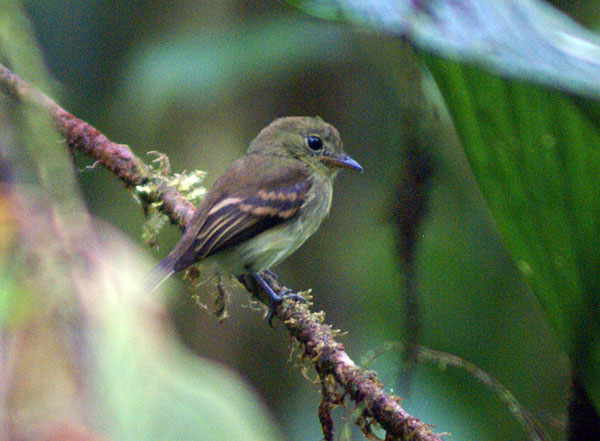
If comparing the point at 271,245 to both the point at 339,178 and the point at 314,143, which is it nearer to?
the point at 314,143

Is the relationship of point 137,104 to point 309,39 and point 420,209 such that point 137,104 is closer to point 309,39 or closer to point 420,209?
point 309,39

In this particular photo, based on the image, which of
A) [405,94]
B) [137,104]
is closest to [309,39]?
[137,104]

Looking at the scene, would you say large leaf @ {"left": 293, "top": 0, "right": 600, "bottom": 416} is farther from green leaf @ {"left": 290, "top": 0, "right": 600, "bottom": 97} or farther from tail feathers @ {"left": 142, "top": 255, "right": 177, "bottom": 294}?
tail feathers @ {"left": 142, "top": 255, "right": 177, "bottom": 294}

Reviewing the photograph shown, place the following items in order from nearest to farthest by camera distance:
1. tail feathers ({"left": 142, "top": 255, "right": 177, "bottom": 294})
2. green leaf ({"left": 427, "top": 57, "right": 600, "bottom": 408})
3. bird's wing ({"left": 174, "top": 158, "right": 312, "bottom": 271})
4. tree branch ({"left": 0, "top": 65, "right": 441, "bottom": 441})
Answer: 1. green leaf ({"left": 427, "top": 57, "right": 600, "bottom": 408})
2. tree branch ({"left": 0, "top": 65, "right": 441, "bottom": 441})
3. tail feathers ({"left": 142, "top": 255, "right": 177, "bottom": 294})
4. bird's wing ({"left": 174, "top": 158, "right": 312, "bottom": 271})

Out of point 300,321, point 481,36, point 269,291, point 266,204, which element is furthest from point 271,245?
point 481,36

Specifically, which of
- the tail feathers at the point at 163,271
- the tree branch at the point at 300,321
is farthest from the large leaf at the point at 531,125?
the tail feathers at the point at 163,271

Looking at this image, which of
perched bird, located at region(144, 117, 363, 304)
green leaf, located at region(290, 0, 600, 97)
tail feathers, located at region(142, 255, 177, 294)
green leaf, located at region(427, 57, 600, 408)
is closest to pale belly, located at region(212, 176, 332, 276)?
perched bird, located at region(144, 117, 363, 304)
